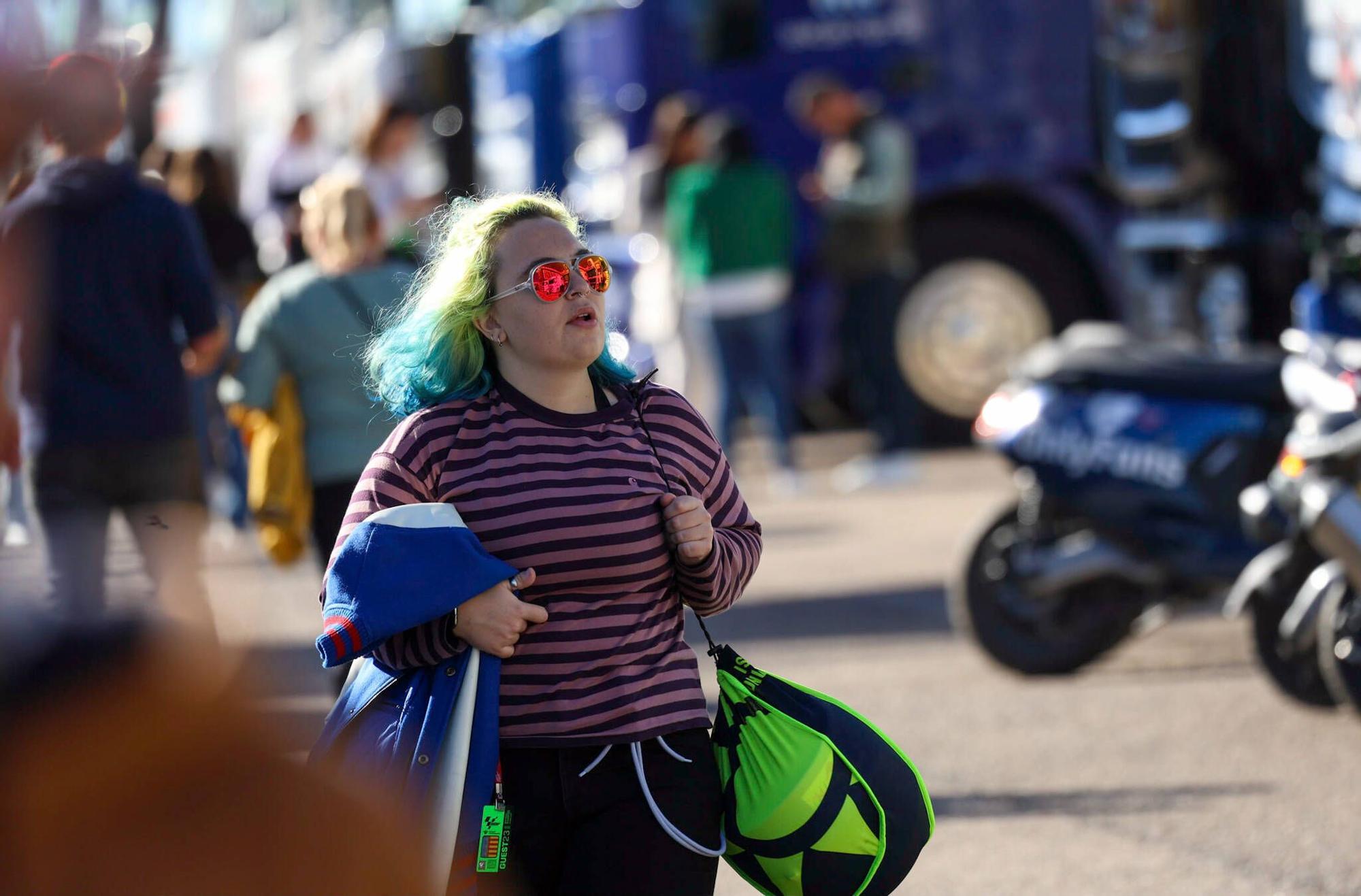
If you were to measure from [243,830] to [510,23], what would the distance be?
12.4 meters

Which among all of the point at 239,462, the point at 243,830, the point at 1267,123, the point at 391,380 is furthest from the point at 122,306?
the point at 1267,123

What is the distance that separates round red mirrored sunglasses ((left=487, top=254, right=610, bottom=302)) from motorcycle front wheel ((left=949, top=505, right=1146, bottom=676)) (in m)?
3.91

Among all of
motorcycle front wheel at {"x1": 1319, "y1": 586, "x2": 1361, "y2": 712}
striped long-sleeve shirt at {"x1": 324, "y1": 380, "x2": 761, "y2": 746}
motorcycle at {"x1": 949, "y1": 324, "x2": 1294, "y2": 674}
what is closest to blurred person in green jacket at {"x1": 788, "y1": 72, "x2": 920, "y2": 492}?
motorcycle at {"x1": 949, "y1": 324, "x2": 1294, "y2": 674}

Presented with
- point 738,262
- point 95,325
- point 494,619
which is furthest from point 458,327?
point 738,262

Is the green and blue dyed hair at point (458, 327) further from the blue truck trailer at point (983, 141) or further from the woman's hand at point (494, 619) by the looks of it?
the blue truck trailer at point (983, 141)

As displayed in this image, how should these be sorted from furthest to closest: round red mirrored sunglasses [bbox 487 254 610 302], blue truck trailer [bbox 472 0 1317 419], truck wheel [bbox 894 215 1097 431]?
1. truck wheel [bbox 894 215 1097 431]
2. blue truck trailer [bbox 472 0 1317 419]
3. round red mirrored sunglasses [bbox 487 254 610 302]

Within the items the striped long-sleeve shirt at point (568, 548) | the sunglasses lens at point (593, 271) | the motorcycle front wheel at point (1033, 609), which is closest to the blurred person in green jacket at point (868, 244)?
the motorcycle front wheel at point (1033, 609)

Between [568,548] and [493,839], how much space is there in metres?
0.42

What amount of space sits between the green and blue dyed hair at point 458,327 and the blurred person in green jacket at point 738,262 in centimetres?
820

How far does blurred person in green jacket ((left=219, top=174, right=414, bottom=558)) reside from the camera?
19.0 ft

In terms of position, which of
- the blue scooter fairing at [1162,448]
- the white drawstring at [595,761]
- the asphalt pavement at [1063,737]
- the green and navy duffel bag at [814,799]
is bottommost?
the asphalt pavement at [1063,737]

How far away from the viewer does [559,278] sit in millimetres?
3178

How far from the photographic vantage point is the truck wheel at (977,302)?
12.8m

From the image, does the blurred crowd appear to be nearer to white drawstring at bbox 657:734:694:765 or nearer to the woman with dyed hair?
the woman with dyed hair
